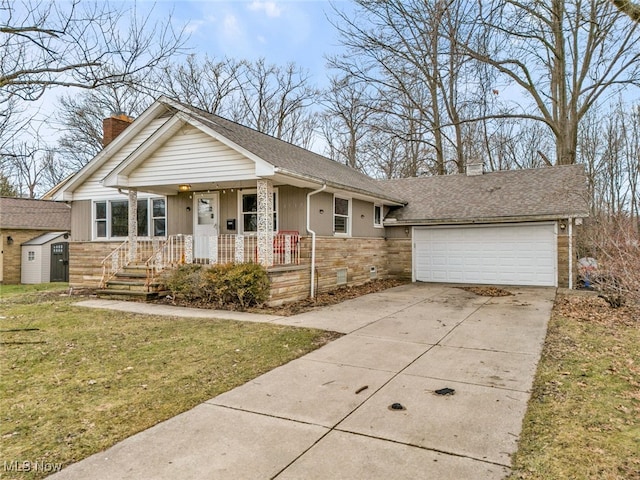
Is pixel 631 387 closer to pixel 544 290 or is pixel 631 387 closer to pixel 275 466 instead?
pixel 275 466

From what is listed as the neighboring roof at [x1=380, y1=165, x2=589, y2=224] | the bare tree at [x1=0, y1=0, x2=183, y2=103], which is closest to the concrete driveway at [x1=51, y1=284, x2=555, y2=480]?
the bare tree at [x1=0, y1=0, x2=183, y2=103]

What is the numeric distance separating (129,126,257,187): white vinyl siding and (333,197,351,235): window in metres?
3.69

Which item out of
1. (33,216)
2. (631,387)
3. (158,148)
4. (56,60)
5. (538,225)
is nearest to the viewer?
(631,387)

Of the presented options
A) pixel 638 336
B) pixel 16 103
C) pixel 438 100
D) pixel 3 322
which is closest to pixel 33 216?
pixel 3 322

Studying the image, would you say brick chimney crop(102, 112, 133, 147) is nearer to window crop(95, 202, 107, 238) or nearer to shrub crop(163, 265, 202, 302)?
window crop(95, 202, 107, 238)

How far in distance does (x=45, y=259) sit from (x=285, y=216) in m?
16.4

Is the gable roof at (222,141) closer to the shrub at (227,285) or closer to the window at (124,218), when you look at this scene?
the window at (124,218)

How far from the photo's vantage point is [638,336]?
6.72 metres

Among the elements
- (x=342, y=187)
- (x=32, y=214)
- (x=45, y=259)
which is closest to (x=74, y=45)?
(x=342, y=187)

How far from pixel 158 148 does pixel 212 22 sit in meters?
4.43

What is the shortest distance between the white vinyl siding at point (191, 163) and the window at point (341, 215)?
3689 mm

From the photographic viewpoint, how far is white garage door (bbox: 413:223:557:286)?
13797 millimetres

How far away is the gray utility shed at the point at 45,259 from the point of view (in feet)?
69.8

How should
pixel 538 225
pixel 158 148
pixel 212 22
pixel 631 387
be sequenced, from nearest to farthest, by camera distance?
1. pixel 631 387
2. pixel 212 22
3. pixel 158 148
4. pixel 538 225
